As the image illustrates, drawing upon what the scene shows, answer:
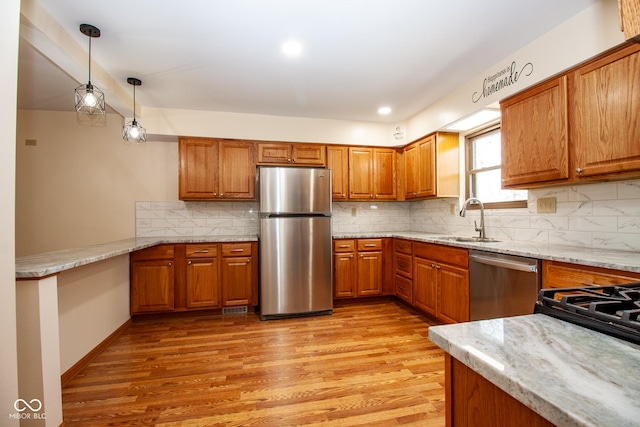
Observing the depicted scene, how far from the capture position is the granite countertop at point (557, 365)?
367mm

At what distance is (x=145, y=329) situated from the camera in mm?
2943

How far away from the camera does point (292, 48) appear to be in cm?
223

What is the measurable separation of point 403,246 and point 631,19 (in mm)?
2711

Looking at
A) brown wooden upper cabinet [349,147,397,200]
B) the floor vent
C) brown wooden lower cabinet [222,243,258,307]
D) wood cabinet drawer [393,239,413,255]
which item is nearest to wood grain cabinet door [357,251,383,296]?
wood cabinet drawer [393,239,413,255]

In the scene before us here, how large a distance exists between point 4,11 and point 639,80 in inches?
119

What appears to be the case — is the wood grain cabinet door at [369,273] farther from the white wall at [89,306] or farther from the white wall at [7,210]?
the white wall at [7,210]

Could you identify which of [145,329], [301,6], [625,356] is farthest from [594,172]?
[145,329]

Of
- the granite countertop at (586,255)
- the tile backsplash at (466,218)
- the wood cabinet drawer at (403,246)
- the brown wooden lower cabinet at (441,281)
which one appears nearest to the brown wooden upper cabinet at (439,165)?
the tile backsplash at (466,218)

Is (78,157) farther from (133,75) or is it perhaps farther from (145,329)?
(145,329)

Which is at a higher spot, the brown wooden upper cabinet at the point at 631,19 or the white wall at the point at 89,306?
the brown wooden upper cabinet at the point at 631,19

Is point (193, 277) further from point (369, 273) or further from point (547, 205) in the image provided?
point (547, 205)

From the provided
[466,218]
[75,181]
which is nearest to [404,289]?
[466,218]

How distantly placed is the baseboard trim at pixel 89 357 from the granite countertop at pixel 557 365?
2.50 m

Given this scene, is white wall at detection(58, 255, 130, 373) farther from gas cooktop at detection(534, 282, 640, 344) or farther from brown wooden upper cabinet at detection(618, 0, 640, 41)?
brown wooden upper cabinet at detection(618, 0, 640, 41)
